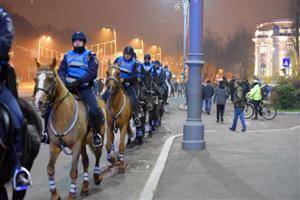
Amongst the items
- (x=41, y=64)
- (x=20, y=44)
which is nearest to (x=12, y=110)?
(x=41, y=64)

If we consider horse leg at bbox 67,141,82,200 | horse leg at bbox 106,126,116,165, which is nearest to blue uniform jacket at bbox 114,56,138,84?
horse leg at bbox 106,126,116,165

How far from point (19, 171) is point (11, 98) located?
0.82m

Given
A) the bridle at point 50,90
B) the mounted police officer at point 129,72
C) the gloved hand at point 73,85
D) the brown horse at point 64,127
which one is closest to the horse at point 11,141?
the bridle at point 50,90

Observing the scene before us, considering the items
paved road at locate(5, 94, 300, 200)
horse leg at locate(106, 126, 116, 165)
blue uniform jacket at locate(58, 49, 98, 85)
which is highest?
blue uniform jacket at locate(58, 49, 98, 85)

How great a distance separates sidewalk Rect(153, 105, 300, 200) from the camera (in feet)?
31.1

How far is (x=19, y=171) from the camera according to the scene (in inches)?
240

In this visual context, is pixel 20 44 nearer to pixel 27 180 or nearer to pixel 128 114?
pixel 128 114

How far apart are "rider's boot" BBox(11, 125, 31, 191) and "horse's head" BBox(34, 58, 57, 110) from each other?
5.02 ft

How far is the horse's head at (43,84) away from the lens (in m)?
7.83

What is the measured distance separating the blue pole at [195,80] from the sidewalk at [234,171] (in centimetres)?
47

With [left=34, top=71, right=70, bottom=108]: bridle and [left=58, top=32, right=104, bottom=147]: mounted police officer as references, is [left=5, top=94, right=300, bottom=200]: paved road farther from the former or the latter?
[left=34, top=71, right=70, bottom=108]: bridle

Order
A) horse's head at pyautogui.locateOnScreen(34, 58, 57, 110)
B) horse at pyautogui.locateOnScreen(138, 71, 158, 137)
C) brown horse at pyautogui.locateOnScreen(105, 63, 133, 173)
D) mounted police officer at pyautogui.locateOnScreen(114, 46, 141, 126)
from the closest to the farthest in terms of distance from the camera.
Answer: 1. horse's head at pyautogui.locateOnScreen(34, 58, 57, 110)
2. brown horse at pyautogui.locateOnScreen(105, 63, 133, 173)
3. mounted police officer at pyautogui.locateOnScreen(114, 46, 141, 126)
4. horse at pyautogui.locateOnScreen(138, 71, 158, 137)

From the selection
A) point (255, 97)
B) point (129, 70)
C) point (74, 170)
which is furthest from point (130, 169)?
point (255, 97)

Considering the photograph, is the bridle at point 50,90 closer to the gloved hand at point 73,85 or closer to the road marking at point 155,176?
the gloved hand at point 73,85
